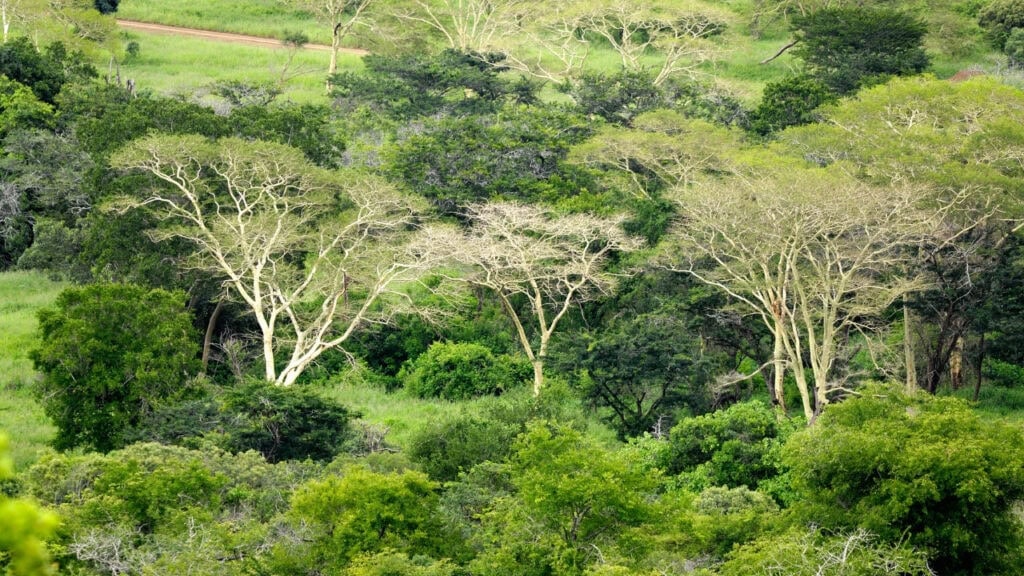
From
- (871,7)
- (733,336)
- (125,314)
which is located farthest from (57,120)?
(871,7)

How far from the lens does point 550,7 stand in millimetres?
70500

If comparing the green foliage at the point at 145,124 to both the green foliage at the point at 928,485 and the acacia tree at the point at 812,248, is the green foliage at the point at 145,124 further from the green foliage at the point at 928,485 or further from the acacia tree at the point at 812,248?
the green foliage at the point at 928,485

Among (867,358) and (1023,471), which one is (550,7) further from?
(1023,471)

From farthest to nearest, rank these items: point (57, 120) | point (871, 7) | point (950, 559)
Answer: point (871, 7)
point (57, 120)
point (950, 559)

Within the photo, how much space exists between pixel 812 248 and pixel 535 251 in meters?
7.33

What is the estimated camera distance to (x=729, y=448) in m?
31.3

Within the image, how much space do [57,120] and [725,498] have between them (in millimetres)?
33689

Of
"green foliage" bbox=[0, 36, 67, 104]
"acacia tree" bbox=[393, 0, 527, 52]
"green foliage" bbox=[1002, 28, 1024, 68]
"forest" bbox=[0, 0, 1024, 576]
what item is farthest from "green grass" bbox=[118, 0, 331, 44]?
"green foliage" bbox=[1002, 28, 1024, 68]

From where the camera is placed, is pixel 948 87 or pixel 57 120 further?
pixel 57 120

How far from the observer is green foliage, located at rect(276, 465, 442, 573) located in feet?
72.8

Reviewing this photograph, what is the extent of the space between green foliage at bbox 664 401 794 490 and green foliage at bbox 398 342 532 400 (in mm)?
8618

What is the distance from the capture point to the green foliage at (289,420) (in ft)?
105

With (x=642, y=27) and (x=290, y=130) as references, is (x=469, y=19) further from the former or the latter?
(x=290, y=130)

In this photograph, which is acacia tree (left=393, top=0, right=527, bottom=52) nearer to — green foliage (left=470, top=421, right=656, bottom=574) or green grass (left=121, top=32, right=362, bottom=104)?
green grass (left=121, top=32, right=362, bottom=104)
